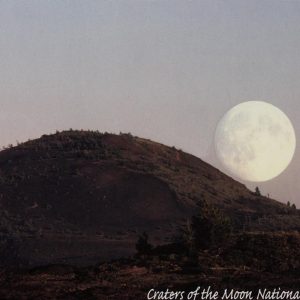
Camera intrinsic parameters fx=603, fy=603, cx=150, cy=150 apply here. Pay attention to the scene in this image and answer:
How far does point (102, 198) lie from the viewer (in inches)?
2382

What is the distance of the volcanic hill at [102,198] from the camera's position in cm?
4612

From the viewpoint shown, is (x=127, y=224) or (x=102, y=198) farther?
(x=102, y=198)

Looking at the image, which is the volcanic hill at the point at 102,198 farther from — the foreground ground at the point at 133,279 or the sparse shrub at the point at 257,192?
the foreground ground at the point at 133,279

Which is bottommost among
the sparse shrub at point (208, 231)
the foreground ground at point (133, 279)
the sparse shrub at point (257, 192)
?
the foreground ground at point (133, 279)

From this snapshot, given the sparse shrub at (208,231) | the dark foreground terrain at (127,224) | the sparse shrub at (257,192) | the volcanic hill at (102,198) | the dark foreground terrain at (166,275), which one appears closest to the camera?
the dark foreground terrain at (166,275)

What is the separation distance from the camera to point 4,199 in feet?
200

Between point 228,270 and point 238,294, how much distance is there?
224 inches

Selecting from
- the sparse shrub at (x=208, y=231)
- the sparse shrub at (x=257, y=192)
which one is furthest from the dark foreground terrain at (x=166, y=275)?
the sparse shrub at (x=257, y=192)

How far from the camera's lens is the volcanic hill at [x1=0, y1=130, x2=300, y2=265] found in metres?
46.1

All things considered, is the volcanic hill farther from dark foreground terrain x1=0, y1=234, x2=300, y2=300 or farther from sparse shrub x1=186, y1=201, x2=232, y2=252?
dark foreground terrain x1=0, y1=234, x2=300, y2=300

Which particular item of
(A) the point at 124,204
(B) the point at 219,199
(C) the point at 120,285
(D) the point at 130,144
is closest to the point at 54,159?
(D) the point at 130,144

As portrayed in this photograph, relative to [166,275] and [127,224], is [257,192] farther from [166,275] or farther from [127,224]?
[166,275]

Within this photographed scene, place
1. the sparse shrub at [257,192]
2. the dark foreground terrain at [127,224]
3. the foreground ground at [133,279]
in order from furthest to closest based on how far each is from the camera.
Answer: the sparse shrub at [257,192]
the dark foreground terrain at [127,224]
the foreground ground at [133,279]

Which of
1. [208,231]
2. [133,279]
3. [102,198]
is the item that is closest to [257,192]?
[102,198]
